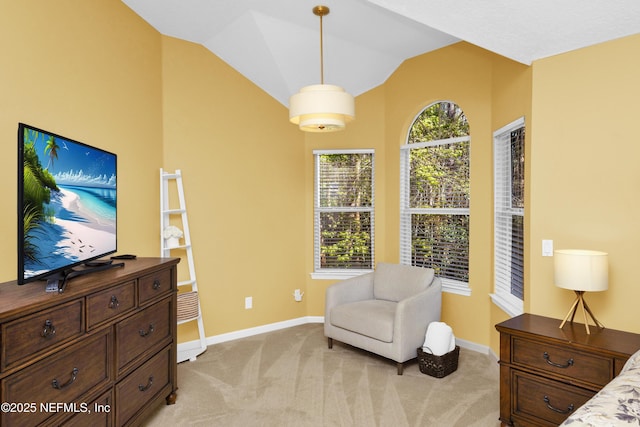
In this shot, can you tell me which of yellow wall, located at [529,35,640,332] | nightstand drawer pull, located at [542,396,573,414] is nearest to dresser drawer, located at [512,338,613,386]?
nightstand drawer pull, located at [542,396,573,414]

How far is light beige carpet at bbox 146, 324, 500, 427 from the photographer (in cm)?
268

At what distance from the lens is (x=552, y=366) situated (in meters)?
2.31

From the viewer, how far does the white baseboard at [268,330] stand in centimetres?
382

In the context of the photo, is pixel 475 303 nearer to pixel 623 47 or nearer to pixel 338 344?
pixel 338 344

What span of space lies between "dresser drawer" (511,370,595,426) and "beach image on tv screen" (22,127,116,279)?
253 centimetres

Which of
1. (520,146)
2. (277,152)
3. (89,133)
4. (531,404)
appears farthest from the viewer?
(277,152)

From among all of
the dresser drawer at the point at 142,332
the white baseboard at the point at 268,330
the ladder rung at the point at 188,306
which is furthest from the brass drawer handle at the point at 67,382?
the white baseboard at the point at 268,330

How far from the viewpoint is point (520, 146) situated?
3.29 m

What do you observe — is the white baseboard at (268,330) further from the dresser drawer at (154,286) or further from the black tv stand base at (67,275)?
the black tv stand base at (67,275)

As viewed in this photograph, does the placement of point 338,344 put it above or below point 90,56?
below

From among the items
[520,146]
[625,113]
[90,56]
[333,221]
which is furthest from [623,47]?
[90,56]

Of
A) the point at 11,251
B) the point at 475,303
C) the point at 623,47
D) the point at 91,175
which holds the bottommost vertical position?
the point at 475,303

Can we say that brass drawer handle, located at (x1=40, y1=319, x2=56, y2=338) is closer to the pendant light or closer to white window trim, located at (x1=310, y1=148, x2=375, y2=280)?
the pendant light

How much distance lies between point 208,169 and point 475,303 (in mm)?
2838
